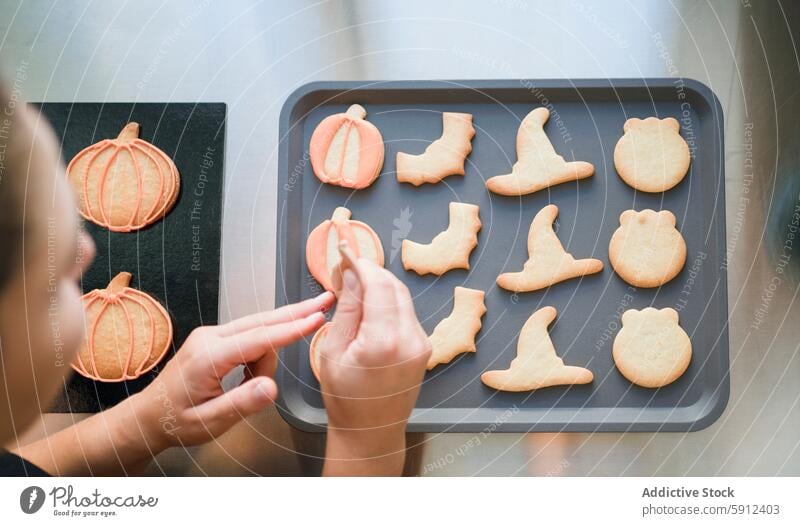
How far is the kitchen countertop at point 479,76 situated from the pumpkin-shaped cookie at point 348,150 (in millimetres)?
42

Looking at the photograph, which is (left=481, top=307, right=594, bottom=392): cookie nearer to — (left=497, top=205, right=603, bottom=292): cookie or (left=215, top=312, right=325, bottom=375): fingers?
(left=497, top=205, right=603, bottom=292): cookie

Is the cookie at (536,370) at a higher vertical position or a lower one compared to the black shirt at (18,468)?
higher

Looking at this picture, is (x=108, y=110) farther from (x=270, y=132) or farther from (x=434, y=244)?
(x=434, y=244)

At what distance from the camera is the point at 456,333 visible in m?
0.55

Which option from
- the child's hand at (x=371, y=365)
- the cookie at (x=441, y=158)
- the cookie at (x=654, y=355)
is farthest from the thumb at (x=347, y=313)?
the cookie at (x=654, y=355)

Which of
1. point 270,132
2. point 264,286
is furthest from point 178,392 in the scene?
point 270,132

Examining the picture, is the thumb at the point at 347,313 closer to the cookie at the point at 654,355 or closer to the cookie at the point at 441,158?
the cookie at the point at 441,158

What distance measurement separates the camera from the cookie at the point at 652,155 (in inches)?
22.4

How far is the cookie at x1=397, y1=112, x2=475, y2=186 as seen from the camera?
22.6 inches

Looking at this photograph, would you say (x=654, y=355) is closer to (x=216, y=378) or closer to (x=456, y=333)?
(x=456, y=333)

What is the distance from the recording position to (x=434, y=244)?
1.85 ft

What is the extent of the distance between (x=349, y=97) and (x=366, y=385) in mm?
250

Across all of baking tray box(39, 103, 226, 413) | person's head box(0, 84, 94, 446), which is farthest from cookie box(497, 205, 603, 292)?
person's head box(0, 84, 94, 446)
